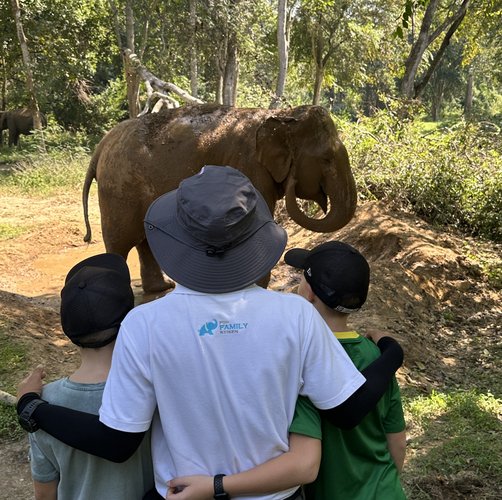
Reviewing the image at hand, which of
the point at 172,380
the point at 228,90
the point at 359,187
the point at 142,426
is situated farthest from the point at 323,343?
the point at 228,90

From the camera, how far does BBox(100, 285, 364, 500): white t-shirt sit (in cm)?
158

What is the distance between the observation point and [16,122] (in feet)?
81.3

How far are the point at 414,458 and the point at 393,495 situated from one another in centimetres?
182

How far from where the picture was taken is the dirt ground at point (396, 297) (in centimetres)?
540

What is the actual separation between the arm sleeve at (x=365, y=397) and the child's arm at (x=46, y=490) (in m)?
0.91

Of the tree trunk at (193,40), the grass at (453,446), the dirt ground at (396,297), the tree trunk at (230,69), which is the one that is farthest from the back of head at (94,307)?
the tree trunk at (230,69)

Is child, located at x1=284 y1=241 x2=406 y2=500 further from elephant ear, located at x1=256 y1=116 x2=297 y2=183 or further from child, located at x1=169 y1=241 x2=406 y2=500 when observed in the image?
elephant ear, located at x1=256 y1=116 x2=297 y2=183

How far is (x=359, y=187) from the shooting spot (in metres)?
10.0

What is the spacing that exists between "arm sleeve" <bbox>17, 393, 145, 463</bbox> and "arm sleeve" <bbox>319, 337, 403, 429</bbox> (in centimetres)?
55

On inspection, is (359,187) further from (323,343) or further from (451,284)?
(323,343)

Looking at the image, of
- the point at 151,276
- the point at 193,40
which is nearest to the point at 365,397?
the point at 151,276

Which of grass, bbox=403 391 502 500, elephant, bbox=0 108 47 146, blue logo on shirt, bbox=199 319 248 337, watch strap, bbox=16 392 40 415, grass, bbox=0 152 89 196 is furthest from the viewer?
elephant, bbox=0 108 47 146

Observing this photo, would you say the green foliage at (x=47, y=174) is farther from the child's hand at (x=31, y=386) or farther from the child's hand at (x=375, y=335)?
the child's hand at (x=375, y=335)

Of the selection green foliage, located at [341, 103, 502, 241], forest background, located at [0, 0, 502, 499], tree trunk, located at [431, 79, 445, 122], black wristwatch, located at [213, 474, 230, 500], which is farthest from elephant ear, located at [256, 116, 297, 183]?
tree trunk, located at [431, 79, 445, 122]
